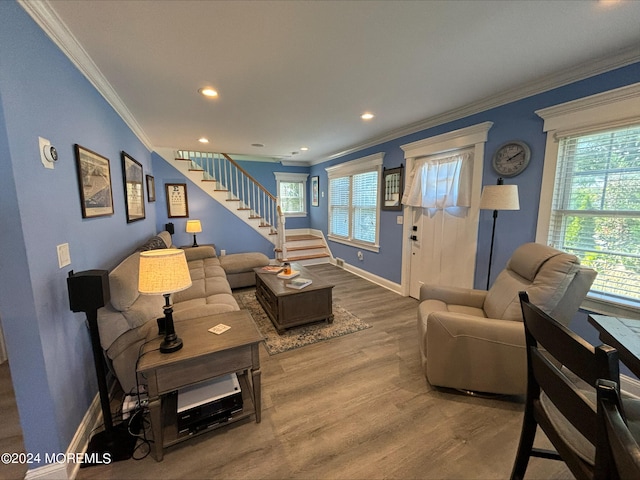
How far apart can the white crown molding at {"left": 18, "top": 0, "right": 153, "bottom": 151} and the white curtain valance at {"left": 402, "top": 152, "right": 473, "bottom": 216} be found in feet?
11.6

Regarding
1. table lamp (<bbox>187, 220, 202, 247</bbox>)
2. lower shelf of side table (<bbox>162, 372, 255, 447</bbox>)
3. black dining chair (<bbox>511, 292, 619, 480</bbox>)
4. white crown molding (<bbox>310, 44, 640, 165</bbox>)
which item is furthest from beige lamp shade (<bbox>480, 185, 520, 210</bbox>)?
table lamp (<bbox>187, 220, 202, 247</bbox>)

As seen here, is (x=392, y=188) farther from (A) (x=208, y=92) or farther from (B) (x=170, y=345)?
(B) (x=170, y=345)

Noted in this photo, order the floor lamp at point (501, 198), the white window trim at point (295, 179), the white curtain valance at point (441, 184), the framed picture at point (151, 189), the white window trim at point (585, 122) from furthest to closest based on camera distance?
the white window trim at point (295, 179) < the framed picture at point (151, 189) < the white curtain valance at point (441, 184) < the floor lamp at point (501, 198) < the white window trim at point (585, 122)

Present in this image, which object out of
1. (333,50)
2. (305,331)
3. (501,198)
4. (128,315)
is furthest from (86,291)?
(501,198)

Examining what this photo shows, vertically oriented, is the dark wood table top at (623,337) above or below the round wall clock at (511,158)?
below

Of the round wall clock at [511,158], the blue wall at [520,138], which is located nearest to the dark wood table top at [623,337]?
the blue wall at [520,138]

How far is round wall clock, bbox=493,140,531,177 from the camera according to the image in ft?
7.96

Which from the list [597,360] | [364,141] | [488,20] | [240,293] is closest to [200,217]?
[240,293]

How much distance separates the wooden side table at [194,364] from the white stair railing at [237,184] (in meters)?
3.81

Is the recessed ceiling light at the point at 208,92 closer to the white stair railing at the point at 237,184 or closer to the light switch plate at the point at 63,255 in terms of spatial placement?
the light switch plate at the point at 63,255

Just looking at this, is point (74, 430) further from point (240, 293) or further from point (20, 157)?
point (240, 293)

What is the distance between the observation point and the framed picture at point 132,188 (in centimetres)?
290

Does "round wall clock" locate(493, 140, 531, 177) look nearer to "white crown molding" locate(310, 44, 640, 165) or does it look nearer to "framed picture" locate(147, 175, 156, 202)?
"white crown molding" locate(310, 44, 640, 165)

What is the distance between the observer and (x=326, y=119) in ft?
10.8
